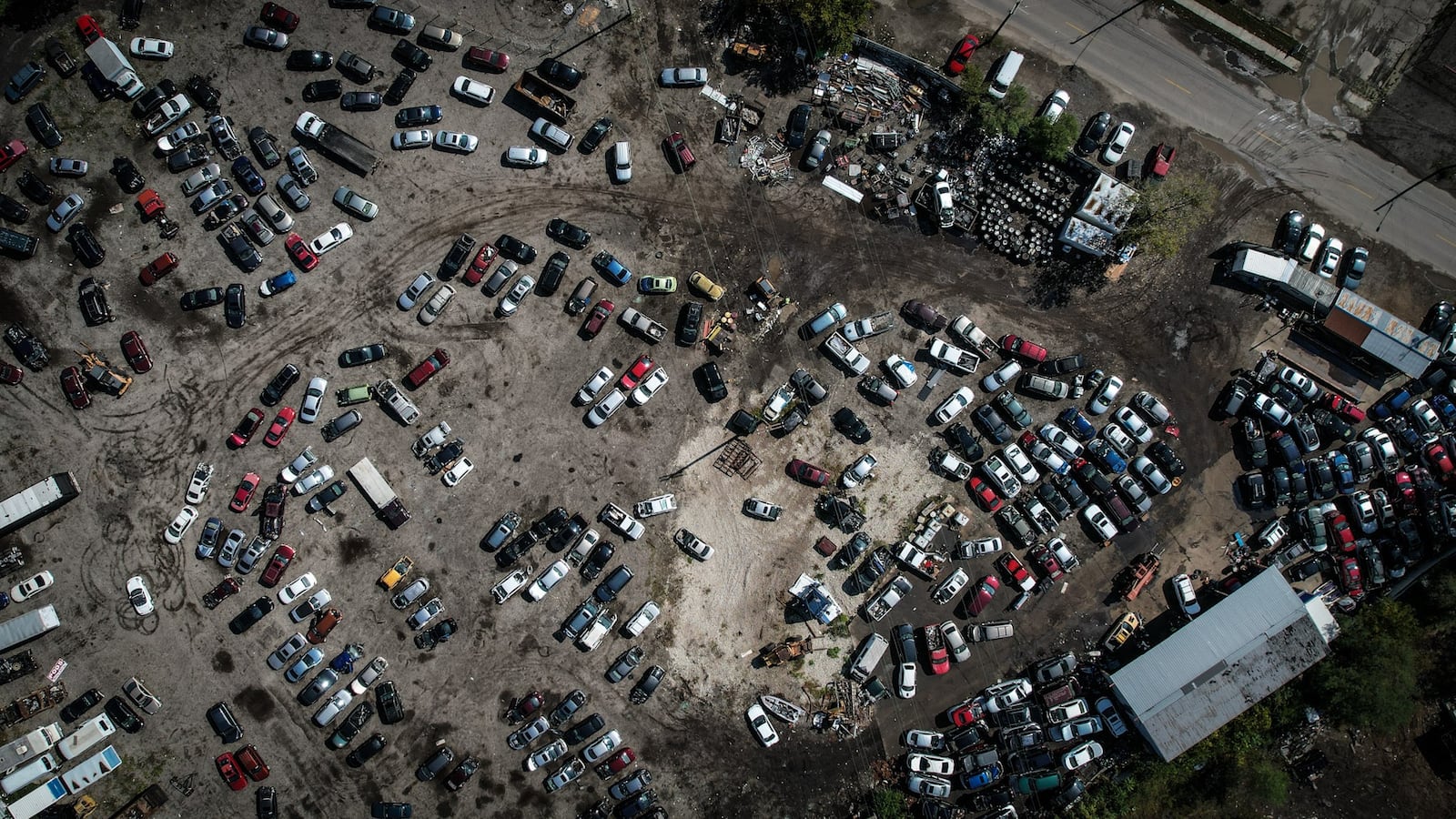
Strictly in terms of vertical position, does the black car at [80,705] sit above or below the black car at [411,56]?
below

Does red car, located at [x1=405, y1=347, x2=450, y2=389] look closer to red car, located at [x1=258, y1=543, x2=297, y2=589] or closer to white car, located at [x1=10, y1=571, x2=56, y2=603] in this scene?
red car, located at [x1=258, y1=543, x2=297, y2=589]

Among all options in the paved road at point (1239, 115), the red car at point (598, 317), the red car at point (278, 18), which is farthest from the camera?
the paved road at point (1239, 115)

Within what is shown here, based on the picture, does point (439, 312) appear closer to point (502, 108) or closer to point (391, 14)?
point (502, 108)

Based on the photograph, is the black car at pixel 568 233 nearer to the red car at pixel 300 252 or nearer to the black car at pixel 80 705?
the red car at pixel 300 252

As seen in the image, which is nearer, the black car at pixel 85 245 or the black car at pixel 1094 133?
the black car at pixel 85 245

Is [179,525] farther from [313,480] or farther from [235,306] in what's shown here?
[235,306]

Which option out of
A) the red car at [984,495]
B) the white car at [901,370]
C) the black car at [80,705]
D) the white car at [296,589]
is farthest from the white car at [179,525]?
the red car at [984,495]

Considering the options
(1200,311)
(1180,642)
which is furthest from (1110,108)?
(1180,642)
